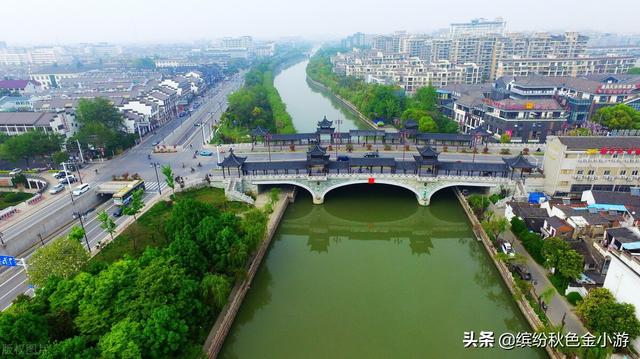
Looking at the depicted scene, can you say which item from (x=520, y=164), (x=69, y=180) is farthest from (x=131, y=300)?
(x=520, y=164)

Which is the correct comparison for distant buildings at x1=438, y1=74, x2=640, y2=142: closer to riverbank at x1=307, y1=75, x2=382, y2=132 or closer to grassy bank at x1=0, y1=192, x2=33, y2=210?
riverbank at x1=307, y1=75, x2=382, y2=132

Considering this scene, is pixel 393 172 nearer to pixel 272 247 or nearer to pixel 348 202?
pixel 348 202

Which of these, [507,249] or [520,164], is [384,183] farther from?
[507,249]

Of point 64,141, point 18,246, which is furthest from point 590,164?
point 64,141

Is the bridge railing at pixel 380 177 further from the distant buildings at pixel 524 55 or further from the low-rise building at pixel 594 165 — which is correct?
the distant buildings at pixel 524 55

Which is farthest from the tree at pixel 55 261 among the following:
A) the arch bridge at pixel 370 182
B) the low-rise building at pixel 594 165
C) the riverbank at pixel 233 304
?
the low-rise building at pixel 594 165

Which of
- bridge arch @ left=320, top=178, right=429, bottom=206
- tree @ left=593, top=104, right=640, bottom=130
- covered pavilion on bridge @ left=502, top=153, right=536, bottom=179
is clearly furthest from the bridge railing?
tree @ left=593, top=104, right=640, bottom=130
